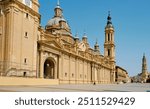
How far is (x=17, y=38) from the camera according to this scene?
30.5 metres

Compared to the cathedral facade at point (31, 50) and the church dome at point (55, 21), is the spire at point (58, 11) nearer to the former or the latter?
the church dome at point (55, 21)

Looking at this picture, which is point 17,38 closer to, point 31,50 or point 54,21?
point 31,50

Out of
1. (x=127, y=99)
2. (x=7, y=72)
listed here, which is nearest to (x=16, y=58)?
(x=7, y=72)

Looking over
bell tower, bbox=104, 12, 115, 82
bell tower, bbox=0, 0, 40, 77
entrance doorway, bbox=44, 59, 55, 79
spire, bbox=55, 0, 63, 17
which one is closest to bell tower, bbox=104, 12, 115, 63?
bell tower, bbox=104, 12, 115, 82

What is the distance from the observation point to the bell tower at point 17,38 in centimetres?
2886

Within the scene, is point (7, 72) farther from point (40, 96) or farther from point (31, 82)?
point (40, 96)

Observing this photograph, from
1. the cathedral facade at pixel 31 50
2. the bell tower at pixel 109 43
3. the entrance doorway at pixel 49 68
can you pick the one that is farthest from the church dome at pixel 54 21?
the bell tower at pixel 109 43

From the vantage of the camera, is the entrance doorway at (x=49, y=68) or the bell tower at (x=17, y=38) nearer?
the bell tower at (x=17, y=38)

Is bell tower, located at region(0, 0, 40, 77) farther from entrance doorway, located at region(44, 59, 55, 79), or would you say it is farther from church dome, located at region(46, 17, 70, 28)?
church dome, located at region(46, 17, 70, 28)

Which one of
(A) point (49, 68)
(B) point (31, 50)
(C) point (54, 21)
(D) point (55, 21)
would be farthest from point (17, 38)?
(C) point (54, 21)

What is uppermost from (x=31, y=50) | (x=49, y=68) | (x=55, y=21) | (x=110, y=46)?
(x=55, y=21)

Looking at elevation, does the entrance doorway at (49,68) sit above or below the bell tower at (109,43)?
below

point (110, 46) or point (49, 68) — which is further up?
point (110, 46)

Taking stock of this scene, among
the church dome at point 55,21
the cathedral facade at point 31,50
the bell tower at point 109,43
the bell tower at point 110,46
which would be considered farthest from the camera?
the bell tower at point 109,43
